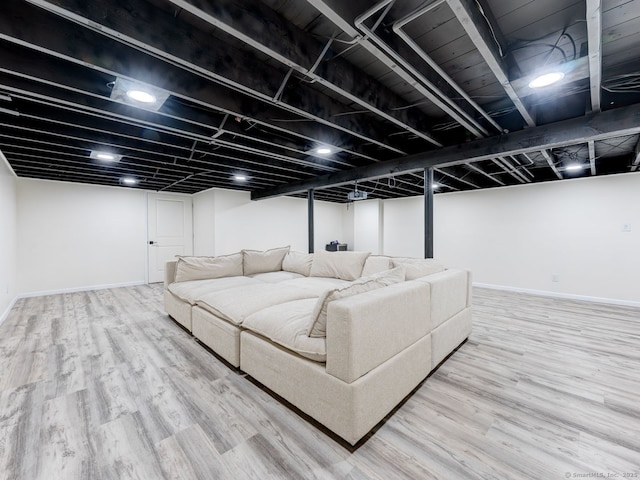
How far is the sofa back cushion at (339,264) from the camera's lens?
3.65 m

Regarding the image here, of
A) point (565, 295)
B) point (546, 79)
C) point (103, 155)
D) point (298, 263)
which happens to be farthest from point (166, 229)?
point (565, 295)

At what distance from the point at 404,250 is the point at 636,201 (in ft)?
14.3

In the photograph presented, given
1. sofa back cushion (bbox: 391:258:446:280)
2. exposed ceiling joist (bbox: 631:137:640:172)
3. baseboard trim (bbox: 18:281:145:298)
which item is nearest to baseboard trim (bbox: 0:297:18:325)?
baseboard trim (bbox: 18:281:145:298)

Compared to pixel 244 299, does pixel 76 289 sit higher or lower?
lower

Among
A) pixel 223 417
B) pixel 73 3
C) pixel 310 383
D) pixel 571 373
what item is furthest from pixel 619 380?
pixel 73 3

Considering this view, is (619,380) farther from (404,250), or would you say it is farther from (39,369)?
(404,250)

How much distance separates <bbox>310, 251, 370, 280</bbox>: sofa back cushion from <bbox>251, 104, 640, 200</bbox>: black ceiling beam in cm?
142

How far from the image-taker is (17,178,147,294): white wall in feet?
17.5

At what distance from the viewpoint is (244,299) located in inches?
106

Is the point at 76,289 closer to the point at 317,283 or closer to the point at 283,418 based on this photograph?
the point at 317,283

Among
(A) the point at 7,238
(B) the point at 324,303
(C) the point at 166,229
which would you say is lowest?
(B) the point at 324,303

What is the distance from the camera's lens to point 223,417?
1813 millimetres

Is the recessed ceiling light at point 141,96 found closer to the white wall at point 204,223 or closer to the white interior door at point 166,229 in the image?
the white wall at point 204,223

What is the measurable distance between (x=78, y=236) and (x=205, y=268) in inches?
162
